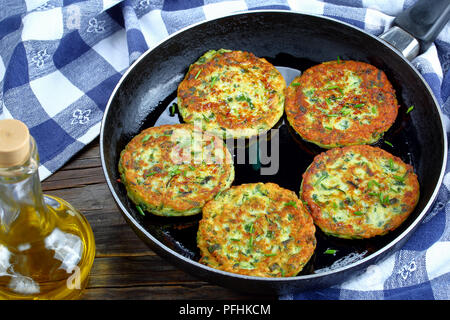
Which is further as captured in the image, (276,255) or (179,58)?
(179,58)

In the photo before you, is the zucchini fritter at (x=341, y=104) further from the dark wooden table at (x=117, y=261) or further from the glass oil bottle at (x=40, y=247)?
the glass oil bottle at (x=40, y=247)

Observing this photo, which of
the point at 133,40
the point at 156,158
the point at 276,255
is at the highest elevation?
the point at 133,40

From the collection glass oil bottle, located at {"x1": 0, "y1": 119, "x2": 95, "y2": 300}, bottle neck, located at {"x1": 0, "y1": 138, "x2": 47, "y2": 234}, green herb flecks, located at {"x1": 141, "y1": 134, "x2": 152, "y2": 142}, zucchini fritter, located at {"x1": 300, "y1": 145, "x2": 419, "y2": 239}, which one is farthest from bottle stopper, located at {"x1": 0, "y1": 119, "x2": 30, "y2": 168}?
zucchini fritter, located at {"x1": 300, "y1": 145, "x2": 419, "y2": 239}

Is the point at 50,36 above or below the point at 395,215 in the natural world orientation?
above

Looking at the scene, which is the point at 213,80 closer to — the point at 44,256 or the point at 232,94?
the point at 232,94

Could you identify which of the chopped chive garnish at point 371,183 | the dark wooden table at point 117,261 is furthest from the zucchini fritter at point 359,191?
the dark wooden table at point 117,261

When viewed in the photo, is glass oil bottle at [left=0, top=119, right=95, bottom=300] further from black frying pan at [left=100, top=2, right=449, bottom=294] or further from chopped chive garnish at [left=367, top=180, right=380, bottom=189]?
chopped chive garnish at [left=367, top=180, right=380, bottom=189]

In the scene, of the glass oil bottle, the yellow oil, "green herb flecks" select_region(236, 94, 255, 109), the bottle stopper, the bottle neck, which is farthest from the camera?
"green herb flecks" select_region(236, 94, 255, 109)

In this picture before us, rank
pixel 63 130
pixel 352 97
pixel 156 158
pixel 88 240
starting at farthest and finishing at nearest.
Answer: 1. pixel 63 130
2. pixel 352 97
3. pixel 156 158
4. pixel 88 240
